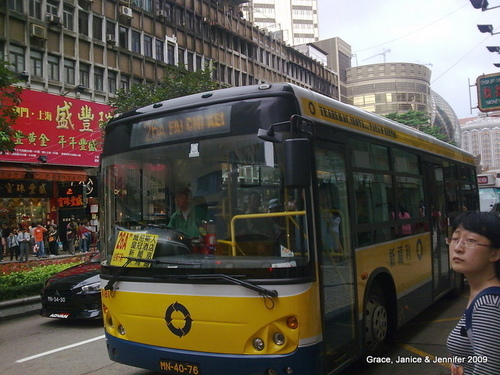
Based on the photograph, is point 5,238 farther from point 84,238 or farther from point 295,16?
point 295,16

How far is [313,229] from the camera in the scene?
3.93 metres

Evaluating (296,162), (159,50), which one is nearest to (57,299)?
(296,162)

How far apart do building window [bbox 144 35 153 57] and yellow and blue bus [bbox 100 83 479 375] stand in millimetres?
30712

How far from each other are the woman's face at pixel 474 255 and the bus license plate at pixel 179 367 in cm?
247

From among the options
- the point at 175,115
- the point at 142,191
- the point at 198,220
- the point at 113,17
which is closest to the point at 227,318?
the point at 198,220

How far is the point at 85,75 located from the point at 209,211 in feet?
88.9

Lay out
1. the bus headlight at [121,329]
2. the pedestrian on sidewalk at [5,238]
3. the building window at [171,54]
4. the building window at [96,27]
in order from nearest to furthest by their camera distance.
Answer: the bus headlight at [121,329] → the pedestrian on sidewalk at [5,238] → the building window at [96,27] → the building window at [171,54]

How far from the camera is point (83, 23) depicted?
28.8m

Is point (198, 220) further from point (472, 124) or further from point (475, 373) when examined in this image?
point (472, 124)

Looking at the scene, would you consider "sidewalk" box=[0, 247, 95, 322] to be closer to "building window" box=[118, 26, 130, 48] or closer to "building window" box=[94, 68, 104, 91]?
"building window" box=[94, 68, 104, 91]

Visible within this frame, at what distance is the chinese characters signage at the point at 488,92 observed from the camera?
1841 centimetres

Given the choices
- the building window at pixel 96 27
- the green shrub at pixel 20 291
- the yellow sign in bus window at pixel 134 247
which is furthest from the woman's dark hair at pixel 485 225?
the building window at pixel 96 27

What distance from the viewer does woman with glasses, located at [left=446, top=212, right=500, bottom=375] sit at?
6.74 ft

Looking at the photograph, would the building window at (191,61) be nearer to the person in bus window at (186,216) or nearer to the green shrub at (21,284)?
the green shrub at (21,284)
